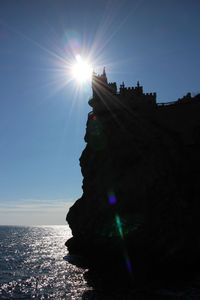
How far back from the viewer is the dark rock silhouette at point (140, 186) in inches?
1232

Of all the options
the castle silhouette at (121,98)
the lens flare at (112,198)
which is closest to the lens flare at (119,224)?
the lens flare at (112,198)

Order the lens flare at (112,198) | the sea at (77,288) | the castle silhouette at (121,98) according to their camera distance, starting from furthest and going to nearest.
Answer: the castle silhouette at (121,98)
the lens flare at (112,198)
the sea at (77,288)

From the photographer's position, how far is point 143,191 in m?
33.9

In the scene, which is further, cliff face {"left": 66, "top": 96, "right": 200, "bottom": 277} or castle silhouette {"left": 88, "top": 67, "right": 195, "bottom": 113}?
castle silhouette {"left": 88, "top": 67, "right": 195, "bottom": 113}

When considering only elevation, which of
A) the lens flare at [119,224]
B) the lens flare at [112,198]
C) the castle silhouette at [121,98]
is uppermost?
the castle silhouette at [121,98]

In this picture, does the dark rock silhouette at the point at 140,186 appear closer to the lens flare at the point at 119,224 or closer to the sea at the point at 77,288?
the lens flare at the point at 119,224

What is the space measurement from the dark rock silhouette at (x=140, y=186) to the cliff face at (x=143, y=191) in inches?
5.0

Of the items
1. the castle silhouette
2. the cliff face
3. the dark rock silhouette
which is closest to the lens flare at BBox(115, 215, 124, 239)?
the cliff face

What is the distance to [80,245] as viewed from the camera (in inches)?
1935

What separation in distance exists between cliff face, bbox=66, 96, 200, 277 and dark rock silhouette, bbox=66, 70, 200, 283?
0.13 m

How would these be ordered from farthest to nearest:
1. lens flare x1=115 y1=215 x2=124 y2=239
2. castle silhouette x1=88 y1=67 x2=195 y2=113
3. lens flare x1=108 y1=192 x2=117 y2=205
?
castle silhouette x1=88 y1=67 x2=195 y2=113 < lens flare x1=108 y1=192 x2=117 y2=205 < lens flare x1=115 y1=215 x2=124 y2=239

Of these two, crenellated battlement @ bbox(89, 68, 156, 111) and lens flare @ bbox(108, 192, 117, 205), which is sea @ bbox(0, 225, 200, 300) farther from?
crenellated battlement @ bbox(89, 68, 156, 111)

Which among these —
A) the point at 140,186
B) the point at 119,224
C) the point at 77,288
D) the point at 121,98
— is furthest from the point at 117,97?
the point at 77,288

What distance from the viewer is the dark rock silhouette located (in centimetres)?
3130
